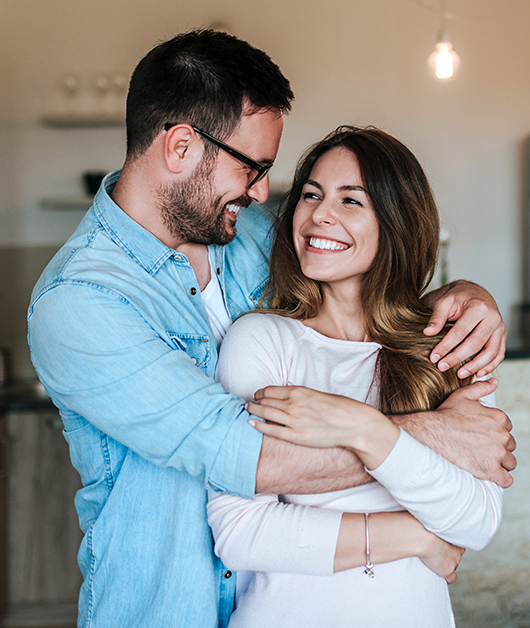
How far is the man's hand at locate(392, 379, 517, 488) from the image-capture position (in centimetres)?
118

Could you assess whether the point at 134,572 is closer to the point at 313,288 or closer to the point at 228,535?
the point at 228,535

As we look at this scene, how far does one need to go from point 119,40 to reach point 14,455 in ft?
8.15

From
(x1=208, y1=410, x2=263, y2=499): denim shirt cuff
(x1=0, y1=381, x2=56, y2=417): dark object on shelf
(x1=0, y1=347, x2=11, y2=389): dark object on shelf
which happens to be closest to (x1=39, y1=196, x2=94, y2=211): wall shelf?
(x1=0, y1=347, x2=11, y2=389): dark object on shelf

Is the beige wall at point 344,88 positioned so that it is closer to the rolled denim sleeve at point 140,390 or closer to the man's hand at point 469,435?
the rolled denim sleeve at point 140,390

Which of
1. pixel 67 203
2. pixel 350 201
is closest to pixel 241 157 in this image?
pixel 350 201

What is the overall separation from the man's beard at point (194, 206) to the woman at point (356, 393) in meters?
0.25

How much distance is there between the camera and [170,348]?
1190 millimetres

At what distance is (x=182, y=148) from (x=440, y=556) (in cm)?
106

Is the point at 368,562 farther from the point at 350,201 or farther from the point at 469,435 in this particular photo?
the point at 350,201

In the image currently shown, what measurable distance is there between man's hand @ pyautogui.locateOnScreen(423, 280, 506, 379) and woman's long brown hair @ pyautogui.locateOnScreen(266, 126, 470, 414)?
0.04 metres

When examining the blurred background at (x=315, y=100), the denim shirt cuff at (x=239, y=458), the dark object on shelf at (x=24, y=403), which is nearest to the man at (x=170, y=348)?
the denim shirt cuff at (x=239, y=458)

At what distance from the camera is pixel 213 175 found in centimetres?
145

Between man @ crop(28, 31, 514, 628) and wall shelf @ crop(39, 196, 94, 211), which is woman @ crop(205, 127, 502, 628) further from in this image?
wall shelf @ crop(39, 196, 94, 211)

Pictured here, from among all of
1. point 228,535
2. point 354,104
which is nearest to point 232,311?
point 228,535
